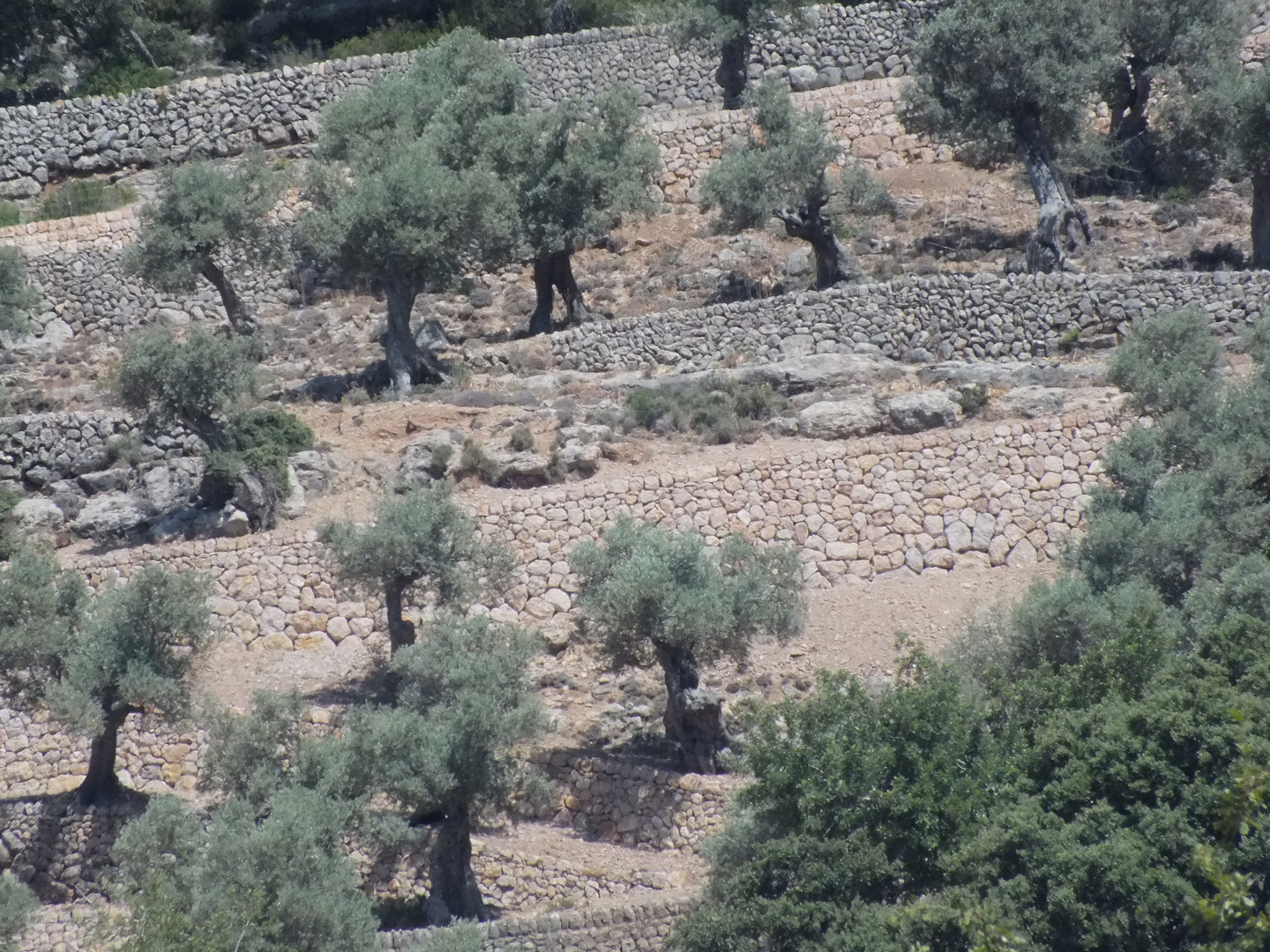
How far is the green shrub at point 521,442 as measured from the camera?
82.3 feet

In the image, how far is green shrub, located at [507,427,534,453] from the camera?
25.1 meters

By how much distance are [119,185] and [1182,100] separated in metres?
17.2

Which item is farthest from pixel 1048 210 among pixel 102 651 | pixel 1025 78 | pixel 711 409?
pixel 102 651

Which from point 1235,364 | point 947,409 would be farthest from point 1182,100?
point 947,409

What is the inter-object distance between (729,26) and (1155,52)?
6.71 meters

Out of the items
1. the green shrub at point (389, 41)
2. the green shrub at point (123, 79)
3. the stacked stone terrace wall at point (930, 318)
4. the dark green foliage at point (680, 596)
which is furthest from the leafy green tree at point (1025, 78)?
the green shrub at point (123, 79)

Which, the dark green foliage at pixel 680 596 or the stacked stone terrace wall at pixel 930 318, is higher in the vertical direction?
the stacked stone terrace wall at pixel 930 318

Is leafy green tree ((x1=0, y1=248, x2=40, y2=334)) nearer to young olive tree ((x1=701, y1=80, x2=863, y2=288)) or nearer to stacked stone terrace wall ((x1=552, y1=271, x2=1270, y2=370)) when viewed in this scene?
stacked stone terrace wall ((x1=552, y1=271, x2=1270, y2=370))

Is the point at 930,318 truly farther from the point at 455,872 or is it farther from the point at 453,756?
the point at 455,872

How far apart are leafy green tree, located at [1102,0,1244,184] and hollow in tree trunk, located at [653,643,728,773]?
49.7ft

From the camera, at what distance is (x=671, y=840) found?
1889 cm

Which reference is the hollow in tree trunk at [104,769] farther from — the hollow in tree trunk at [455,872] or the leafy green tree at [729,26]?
the leafy green tree at [729,26]

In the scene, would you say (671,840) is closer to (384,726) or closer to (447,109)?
(384,726)

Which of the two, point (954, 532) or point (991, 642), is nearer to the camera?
point (991, 642)
